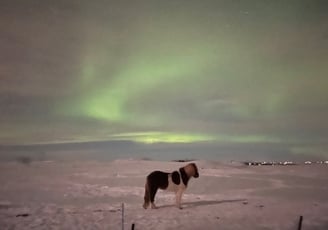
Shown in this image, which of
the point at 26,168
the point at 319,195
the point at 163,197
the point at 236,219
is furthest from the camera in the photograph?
the point at 26,168

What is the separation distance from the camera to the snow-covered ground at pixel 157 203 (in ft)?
27.2

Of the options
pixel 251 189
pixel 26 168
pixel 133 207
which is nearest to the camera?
pixel 133 207

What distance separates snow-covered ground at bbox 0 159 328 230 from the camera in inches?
326

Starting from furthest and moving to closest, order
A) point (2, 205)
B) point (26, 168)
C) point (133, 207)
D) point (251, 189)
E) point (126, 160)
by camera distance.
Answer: point (126, 160) → point (26, 168) → point (251, 189) → point (2, 205) → point (133, 207)

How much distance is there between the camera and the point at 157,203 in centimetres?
1048

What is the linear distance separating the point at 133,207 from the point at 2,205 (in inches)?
144

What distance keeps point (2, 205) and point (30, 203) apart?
712 millimetres

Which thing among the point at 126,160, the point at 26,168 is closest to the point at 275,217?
the point at 26,168

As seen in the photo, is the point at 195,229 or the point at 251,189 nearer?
the point at 195,229

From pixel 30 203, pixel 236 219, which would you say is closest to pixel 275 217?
pixel 236 219

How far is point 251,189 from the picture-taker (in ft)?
49.4

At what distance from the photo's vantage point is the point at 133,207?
9984 mm

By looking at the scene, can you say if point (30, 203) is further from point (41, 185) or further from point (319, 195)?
point (319, 195)

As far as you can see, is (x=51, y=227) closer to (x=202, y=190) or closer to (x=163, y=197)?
(x=163, y=197)
